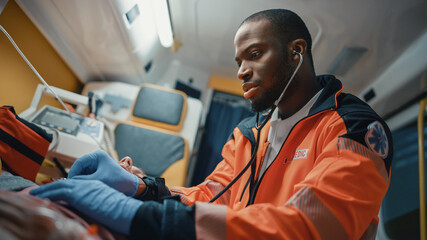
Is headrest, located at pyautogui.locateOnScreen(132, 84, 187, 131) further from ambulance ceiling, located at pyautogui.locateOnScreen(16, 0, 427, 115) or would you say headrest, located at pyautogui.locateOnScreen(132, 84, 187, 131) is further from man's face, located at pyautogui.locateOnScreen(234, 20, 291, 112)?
man's face, located at pyautogui.locateOnScreen(234, 20, 291, 112)

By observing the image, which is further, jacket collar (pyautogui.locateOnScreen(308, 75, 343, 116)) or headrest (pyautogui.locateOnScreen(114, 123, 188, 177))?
headrest (pyautogui.locateOnScreen(114, 123, 188, 177))

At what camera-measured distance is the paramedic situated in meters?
0.55

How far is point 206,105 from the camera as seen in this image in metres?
3.27

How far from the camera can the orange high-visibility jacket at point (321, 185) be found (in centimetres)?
55

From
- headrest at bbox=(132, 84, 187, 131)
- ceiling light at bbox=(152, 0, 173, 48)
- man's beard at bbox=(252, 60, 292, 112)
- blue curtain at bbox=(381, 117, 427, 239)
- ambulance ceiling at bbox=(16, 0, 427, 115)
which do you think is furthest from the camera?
headrest at bbox=(132, 84, 187, 131)

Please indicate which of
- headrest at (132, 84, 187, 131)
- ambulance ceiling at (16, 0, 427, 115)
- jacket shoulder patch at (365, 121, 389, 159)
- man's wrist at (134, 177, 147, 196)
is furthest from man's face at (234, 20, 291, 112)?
headrest at (132, 84, 187, 131)

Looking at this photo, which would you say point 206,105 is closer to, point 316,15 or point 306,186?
point 316,15

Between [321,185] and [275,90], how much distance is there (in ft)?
1.94

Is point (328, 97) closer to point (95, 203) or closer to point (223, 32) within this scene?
point (95, 203)

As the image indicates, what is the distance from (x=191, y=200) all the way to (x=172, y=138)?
3.86 ft

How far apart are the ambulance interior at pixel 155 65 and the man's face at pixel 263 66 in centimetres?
90

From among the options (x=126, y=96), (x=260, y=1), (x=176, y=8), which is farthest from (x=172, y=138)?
(x=260, y=1)

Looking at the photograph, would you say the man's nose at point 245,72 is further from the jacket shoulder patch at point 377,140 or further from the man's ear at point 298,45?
the jacket shoulder patch at point 377,140

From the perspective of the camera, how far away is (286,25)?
1203mm
